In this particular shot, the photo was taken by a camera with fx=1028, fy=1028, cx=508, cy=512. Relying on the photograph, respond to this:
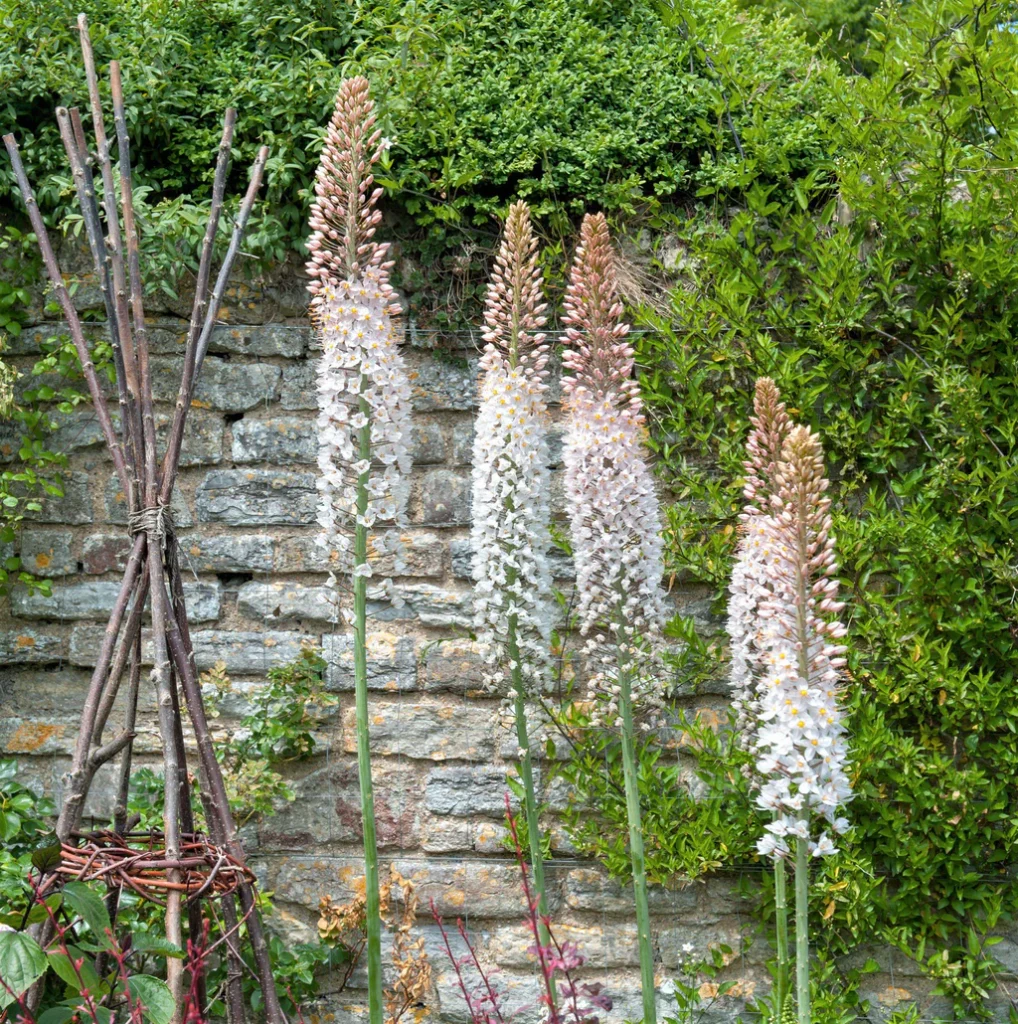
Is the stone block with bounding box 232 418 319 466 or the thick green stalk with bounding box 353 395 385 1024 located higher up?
the stone block with bounding box 232 418 319 466

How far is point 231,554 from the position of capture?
125 inches

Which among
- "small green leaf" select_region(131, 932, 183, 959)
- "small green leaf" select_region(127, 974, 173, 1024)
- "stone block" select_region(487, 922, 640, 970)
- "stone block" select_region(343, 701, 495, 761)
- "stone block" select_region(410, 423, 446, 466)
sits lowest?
"stone block" select_region(487, 922, 640, 970)

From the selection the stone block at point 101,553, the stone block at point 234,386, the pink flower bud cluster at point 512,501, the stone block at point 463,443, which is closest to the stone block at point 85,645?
the stone block at point 101,553

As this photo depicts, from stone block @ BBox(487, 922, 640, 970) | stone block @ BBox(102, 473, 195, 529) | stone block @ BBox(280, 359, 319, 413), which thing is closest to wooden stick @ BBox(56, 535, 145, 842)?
stone block @ BBox(102, 473, 195, 529)

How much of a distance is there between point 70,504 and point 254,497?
0.59m

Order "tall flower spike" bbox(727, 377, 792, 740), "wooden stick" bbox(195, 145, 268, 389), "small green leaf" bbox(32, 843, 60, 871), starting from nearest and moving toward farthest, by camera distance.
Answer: "small green leaf" bbox(32, 843, 60, 871), "tall flower spike" bbox(727, 377, 792, 740), "wooden stick" bbox(195, 145, 268, 389)

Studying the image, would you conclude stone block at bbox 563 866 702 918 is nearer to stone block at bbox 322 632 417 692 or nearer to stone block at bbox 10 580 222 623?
stone block at bbox 322 632 417 692

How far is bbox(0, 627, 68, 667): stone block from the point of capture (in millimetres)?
3201

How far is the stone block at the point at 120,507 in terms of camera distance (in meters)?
3.20

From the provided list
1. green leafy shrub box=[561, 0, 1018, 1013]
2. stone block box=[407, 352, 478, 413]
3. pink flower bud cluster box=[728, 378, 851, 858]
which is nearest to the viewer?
pink flower bud cluster box=[728, 378, 851, 858]

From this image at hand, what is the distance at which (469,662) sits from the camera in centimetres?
310

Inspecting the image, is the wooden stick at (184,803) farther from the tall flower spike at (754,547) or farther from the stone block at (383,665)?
the tall flower spike at (754,547)

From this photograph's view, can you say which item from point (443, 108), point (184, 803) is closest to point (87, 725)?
point (184, 803)

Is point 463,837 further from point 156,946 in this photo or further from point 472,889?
point 156,946
